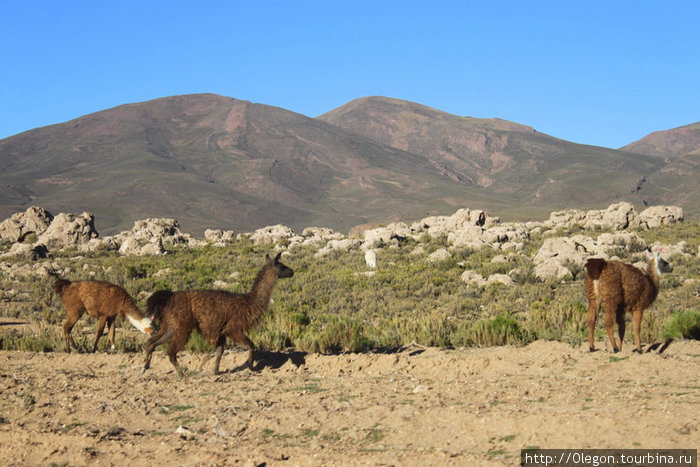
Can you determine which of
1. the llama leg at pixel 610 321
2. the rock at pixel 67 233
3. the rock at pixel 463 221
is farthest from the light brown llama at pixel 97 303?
the rock at pixel 67 233

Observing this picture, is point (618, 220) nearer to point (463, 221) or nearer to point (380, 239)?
point (463, 221)

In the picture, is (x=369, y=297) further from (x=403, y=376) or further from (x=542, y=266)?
→ (x=403, y=376)

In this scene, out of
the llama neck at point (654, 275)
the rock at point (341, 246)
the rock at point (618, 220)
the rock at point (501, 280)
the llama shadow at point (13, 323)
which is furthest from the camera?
the rock at point (618, 220)

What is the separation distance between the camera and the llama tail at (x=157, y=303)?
9461mm

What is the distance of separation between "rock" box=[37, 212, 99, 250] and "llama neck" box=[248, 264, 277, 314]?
3088cm

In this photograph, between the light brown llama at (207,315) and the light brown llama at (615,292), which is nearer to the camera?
the light brown llama at (207,315)

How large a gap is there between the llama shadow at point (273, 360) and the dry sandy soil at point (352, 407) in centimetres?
4

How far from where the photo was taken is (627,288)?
9.95 meters

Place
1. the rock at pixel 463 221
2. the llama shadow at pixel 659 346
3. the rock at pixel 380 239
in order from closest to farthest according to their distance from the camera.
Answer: the llama shadow at pixel 659 346 → the rock at pixel 380 239 → the rock at pixel 463 221

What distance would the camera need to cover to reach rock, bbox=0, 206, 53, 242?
42344mm

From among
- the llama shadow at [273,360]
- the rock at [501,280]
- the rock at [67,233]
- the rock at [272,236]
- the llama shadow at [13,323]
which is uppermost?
the rock at [67,233]

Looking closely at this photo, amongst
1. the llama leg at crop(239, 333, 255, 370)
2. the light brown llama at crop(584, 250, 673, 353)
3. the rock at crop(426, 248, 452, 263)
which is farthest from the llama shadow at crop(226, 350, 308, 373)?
the rock at crop(426, 248, 452, 263)

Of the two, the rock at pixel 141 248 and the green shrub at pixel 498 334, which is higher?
the rock at pixel 141 248

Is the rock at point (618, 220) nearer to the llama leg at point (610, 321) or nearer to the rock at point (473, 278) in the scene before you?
the rock at point (473, 278)
